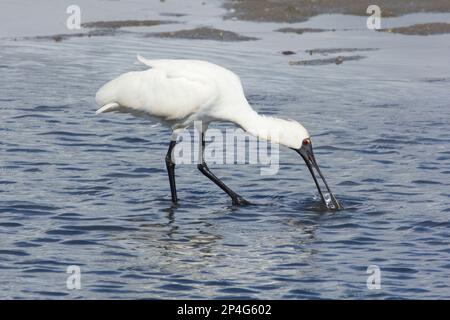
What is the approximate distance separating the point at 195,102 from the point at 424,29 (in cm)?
727

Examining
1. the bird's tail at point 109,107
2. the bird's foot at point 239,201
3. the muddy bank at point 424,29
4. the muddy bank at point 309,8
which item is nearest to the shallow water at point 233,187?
the bird's foot at point 239,201

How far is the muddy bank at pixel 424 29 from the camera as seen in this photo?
17109 mm

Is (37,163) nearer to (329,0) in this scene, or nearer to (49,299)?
(49,299)

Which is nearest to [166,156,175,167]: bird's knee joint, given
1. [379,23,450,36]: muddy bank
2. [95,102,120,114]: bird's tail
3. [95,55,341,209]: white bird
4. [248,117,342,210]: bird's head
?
[95,55,341,209]: white bird

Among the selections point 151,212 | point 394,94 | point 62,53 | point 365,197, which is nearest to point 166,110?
point 151,212

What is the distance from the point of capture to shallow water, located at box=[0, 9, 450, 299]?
339 inches

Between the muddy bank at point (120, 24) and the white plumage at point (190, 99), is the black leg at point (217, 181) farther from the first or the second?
the muddy bank at point (120, 24)

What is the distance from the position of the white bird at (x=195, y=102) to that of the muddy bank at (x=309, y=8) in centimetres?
713

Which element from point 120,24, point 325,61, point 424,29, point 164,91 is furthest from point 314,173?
point 120,24

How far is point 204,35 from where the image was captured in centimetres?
1683

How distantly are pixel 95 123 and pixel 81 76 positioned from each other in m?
2.16

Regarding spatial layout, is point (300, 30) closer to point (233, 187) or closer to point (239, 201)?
point (233, 187)

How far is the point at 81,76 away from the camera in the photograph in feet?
49.0

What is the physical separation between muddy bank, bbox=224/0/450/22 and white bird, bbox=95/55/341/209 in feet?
23.4
